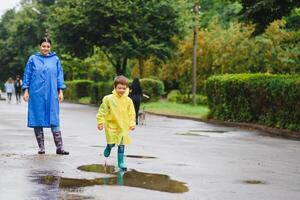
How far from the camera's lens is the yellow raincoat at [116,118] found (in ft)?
32.4

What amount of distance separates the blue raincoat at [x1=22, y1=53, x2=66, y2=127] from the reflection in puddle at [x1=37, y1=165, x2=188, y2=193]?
6.44ft

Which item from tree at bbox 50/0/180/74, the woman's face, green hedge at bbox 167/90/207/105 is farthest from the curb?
green hedge at bbox 167/90/207/105

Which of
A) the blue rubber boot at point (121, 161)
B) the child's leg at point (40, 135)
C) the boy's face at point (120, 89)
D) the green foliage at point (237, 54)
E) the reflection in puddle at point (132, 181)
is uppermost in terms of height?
the green foliage at point (237, 54)

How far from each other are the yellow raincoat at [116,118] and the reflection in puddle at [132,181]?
0.76m

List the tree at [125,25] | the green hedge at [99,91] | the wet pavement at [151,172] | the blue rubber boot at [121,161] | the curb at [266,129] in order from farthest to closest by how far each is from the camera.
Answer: the green hedge at [99,91] → the tree at [125,25] → the curb at [266,129] → the blue rubber boot at [121,161] → the wet pavement at [151,172]

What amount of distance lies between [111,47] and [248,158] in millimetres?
29657

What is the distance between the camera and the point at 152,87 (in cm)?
4253

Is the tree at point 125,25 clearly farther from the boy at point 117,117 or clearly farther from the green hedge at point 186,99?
the boy at point 117,117

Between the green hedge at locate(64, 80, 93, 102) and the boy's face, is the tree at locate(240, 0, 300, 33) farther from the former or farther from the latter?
the green hedge at locate(64, 80, 93, 102)

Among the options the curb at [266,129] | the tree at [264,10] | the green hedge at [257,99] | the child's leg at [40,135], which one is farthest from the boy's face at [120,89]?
the tree at [264,10]

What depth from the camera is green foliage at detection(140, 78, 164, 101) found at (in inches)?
1647

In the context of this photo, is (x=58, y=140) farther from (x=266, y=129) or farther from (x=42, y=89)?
(x=266, y=129)

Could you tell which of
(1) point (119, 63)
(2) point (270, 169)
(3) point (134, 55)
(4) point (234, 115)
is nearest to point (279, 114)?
(4) point (234, 115)

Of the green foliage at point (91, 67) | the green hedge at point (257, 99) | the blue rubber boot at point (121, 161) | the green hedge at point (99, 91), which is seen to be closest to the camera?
the blue rubber boot at point (121, 161)
